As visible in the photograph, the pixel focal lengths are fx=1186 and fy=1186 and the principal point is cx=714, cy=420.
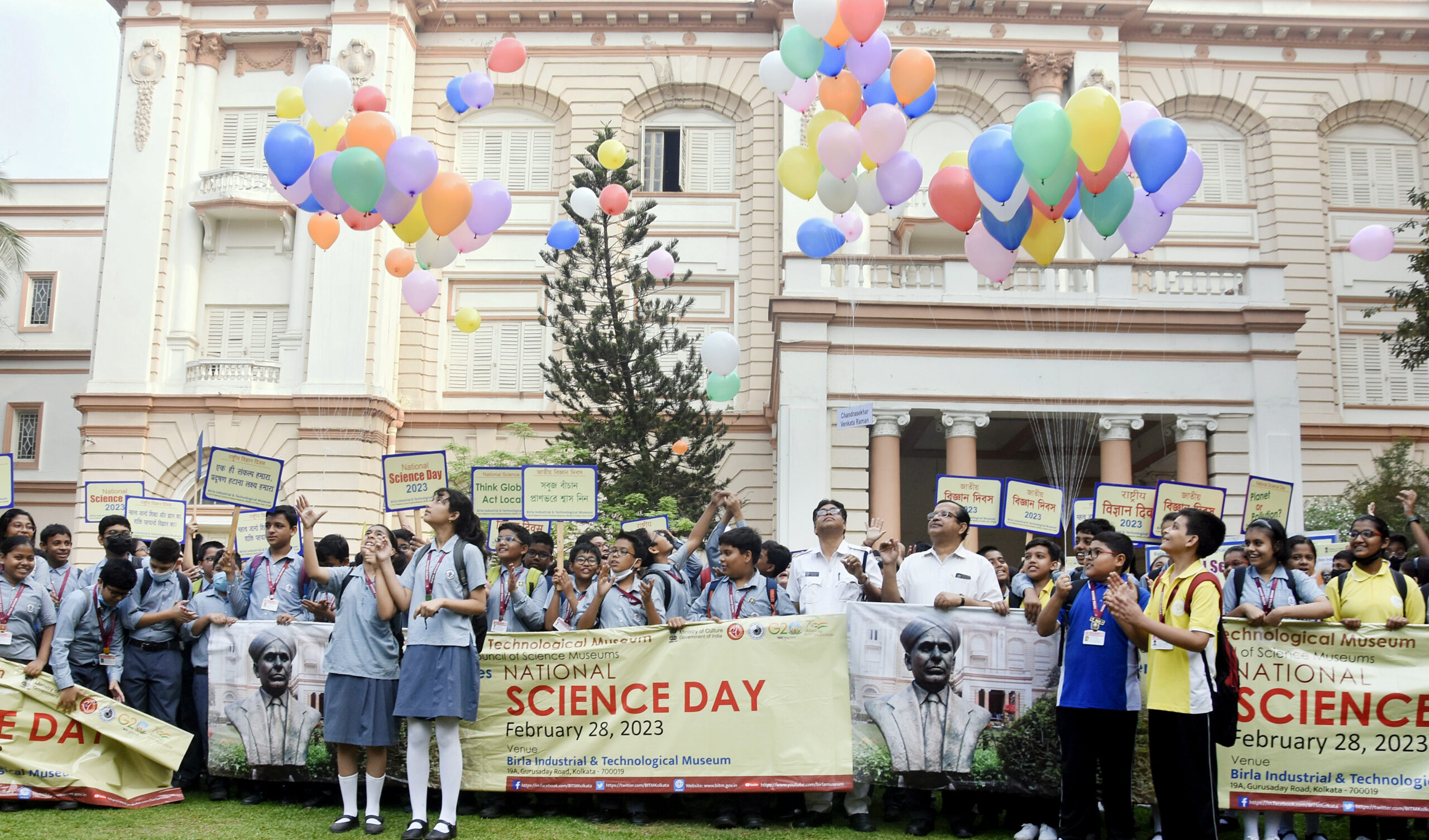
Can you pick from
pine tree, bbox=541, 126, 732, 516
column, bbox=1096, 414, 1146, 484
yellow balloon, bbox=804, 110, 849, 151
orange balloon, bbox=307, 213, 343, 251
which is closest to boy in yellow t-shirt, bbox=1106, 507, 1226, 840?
yellow balloon, bbox=804, 110, 849, 151

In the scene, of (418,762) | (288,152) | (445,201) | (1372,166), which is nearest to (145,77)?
(288,152)

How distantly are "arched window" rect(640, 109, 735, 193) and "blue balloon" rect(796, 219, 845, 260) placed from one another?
37.0ft

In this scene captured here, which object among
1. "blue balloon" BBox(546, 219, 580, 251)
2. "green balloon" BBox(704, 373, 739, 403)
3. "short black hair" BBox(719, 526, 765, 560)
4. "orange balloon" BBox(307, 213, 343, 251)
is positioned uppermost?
"blue balloon" BBox(546, 219, 580, 251)

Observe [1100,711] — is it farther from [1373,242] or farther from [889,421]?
[1373,242]

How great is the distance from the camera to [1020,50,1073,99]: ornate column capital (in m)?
24.2

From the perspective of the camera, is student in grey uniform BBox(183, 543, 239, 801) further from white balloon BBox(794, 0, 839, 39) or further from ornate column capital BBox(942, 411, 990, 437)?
ornate column capital BBox(942, 411, 990, 437)

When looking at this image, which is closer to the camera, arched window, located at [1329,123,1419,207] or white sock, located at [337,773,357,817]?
white sock, located at [337,773,357,817]

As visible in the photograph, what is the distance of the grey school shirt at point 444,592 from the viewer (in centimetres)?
654

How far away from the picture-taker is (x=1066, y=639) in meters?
6.37

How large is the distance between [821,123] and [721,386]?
4.40 metres

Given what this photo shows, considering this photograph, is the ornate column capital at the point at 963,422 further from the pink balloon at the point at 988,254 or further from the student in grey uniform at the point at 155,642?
the student in grey uniform at the point at 155,642

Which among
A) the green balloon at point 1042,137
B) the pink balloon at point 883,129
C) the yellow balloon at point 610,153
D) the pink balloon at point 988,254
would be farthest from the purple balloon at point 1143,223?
the yellow balloon at point 610,153

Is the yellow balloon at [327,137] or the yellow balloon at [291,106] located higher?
the yellow balloon at [291,106]

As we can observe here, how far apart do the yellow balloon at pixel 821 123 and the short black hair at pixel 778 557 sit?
17.4ft
